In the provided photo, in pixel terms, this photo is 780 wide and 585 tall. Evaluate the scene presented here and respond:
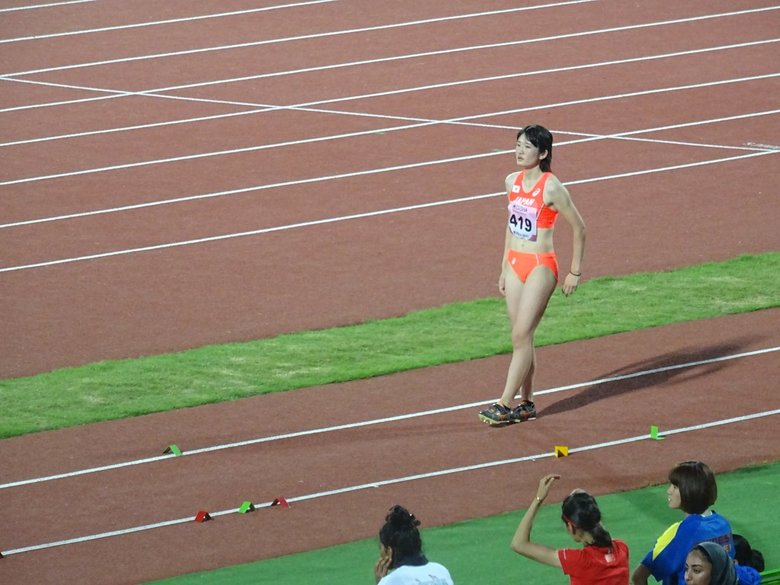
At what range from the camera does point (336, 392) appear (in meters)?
11.7

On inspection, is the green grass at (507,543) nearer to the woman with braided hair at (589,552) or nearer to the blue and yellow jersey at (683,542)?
the blue and yellow jersey at (683,542)

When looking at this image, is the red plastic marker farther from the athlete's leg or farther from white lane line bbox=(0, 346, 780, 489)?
the athlete's leg

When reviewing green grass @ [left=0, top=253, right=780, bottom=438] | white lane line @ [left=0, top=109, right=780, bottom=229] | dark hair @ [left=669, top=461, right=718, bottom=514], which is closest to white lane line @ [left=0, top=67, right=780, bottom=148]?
white lane line @ [left=0, top=109, right=780, bottom=229]

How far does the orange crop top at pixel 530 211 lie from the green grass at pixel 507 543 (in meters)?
2.00

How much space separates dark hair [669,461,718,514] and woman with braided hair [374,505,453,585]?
1.17m

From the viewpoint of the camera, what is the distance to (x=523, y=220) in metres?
10.7

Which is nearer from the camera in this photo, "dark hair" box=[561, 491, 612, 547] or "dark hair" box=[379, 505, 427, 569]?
"dark hair" box=[379, 505, 427, 569]

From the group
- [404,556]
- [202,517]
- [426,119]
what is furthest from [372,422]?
[426,119]

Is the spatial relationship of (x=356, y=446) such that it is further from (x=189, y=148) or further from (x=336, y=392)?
(x=189, y=148)

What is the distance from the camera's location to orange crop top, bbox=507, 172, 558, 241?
34.8 feet

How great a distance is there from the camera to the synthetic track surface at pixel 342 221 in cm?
1002

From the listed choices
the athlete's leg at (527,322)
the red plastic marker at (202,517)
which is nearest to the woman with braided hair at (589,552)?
the red plastic marker at (202,517)

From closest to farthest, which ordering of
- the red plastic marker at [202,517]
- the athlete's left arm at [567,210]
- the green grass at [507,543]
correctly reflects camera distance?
the green grass at [507,543], the red plastic marker at [202,517], the athlete's left arm at [567,210]

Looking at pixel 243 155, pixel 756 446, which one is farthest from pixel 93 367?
pixel 243 155
